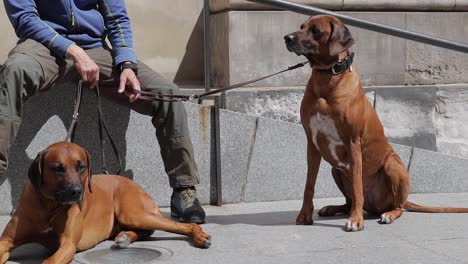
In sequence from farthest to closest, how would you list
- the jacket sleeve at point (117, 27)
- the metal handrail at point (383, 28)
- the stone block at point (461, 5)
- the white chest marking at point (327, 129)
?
the stone block at point (461, 5), the metal handrail at point (383, 28), the jacket sleeve at point (117, 27), the white chest marking at point (327, 129)

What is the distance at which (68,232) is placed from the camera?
416 centimetres

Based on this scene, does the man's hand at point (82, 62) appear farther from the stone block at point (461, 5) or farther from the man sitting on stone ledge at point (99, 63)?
the stone block at point (461, 5)

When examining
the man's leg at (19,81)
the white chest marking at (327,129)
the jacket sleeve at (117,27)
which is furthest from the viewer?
the jacket sleeve at (117,27)

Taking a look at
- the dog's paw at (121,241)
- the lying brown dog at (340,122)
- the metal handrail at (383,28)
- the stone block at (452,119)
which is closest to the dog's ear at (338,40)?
the lying brown dog at (340,122)

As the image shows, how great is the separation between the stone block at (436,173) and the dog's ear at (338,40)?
1878 mm

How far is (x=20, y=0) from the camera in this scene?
4980 mm

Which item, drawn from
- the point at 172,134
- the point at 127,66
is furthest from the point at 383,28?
the point at 127,66

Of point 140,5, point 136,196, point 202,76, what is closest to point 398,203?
point 136,196

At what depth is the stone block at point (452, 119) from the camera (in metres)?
7.06

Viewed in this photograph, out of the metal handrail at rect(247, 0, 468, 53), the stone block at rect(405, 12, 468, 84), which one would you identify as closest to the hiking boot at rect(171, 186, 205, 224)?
the metal handrail at rect(247, 0, 468, 53)

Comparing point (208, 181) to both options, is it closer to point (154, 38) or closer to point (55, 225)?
point (154, 38)

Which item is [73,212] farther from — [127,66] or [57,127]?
[57,127]

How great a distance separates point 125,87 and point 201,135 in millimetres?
919

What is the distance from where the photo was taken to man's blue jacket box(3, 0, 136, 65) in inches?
197
